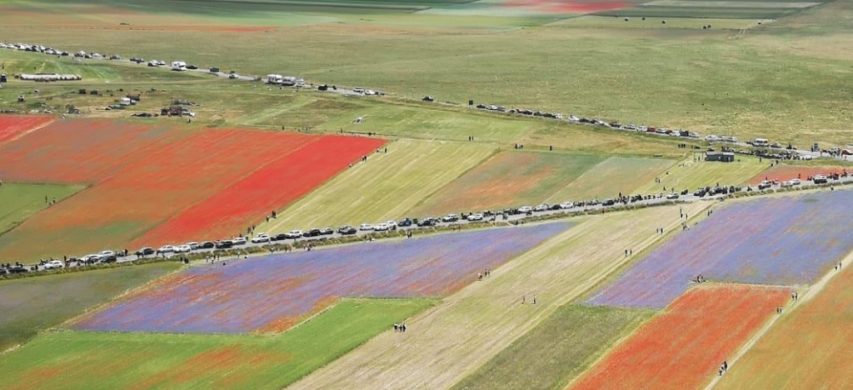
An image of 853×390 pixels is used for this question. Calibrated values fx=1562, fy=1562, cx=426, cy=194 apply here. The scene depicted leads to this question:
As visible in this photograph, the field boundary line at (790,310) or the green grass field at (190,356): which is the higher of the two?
the field boundary line at (790,310)

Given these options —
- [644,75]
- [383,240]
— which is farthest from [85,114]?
[644,75]

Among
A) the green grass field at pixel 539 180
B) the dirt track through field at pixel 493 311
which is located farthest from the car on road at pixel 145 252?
the dirt track through field at pixel 493 311

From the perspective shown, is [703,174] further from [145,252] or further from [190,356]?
[190,356]

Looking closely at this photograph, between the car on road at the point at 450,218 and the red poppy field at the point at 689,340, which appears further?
the car on road at the point at 450,218

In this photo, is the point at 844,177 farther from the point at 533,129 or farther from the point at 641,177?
the point at 533,129

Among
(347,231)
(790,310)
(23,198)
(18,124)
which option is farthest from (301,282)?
(18,124)

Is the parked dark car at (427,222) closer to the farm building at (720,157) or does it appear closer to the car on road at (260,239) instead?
the car on road at (260,239)
